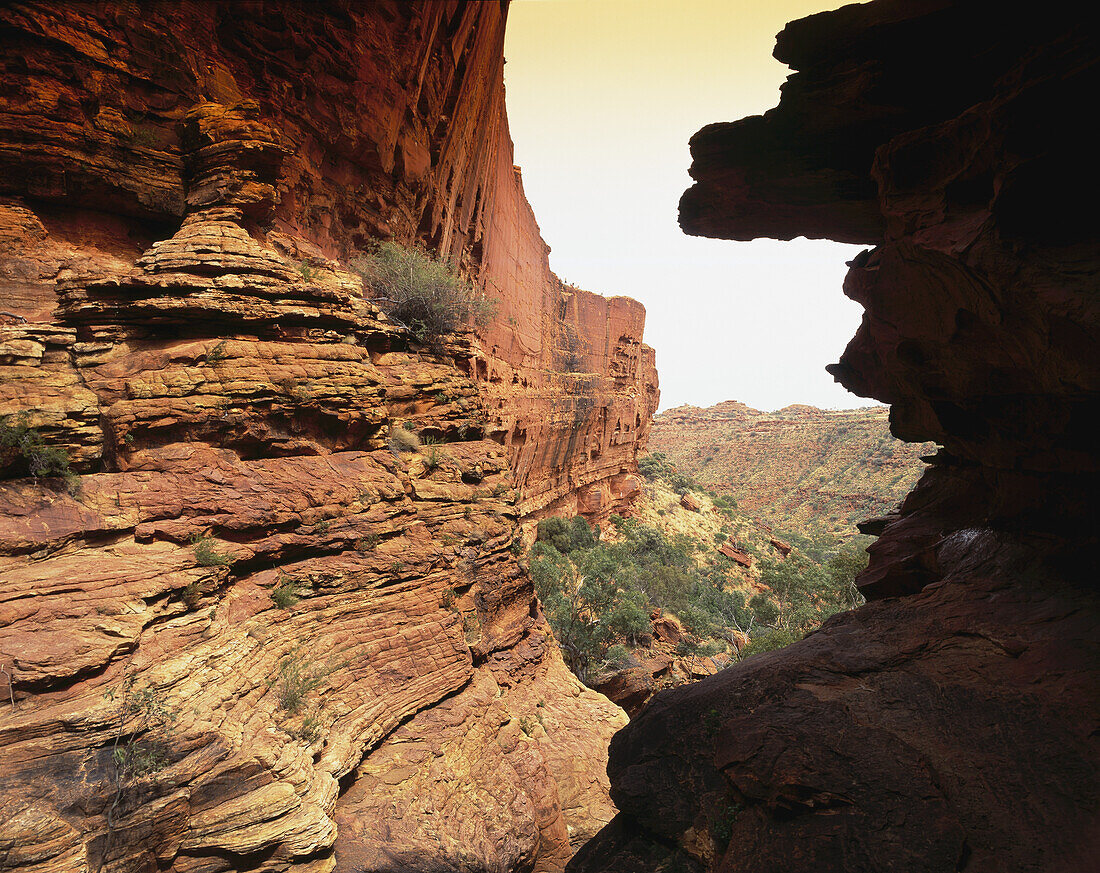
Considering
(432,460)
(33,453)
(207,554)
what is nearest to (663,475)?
(432,460)

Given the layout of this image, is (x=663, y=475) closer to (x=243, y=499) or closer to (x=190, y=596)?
(x=243, y=499)

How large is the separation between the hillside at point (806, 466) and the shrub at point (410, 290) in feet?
148

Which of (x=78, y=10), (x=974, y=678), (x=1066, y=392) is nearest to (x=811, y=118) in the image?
(x=1066, y=392)

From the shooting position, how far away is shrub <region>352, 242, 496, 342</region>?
1188 cm

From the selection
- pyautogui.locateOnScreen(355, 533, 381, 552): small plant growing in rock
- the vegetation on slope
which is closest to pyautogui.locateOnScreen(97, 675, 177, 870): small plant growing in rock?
pyautogui.locateOnScreen(355, 533, 381, 552): small plant growing in rock

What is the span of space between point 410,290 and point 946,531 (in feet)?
38.4

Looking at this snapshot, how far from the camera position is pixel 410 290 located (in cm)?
1186

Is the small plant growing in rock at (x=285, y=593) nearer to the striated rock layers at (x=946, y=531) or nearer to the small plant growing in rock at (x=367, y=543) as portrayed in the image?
the small plant growing in rock at (x=367, y=543)

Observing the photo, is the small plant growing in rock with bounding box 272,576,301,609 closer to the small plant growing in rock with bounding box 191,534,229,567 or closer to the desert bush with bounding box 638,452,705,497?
the small plant growing in rock with bounding box 191,534,229,567

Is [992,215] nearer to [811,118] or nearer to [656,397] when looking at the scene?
[811,118]

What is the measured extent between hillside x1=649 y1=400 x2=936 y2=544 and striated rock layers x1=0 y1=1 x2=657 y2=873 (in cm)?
4600

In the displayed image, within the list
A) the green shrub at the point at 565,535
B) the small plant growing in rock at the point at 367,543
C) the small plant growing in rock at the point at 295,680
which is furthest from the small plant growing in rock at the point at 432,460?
the green shrub at the point at 565,535

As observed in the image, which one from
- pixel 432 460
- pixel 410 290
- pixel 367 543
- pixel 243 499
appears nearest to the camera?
pixel 243 499

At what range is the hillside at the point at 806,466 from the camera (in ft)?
171
